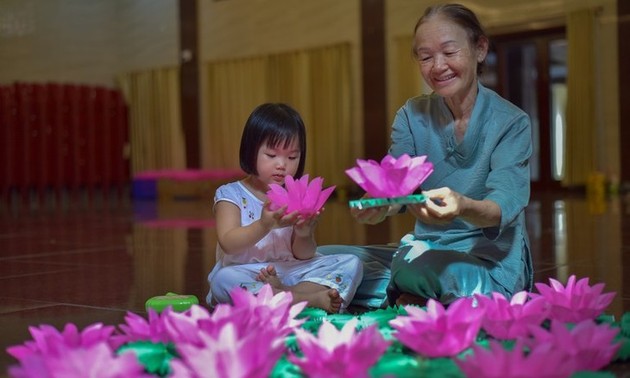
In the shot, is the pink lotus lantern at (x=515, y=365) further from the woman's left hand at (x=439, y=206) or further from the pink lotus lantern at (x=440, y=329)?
the woman's left hand at (x=439, y=206)

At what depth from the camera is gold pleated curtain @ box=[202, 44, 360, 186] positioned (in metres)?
12.6

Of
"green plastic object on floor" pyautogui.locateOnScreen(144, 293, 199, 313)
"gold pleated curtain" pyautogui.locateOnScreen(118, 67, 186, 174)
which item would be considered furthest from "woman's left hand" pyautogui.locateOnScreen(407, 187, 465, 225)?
"gold pleated curtain" pyautogui.locateOnScreen(118, 67, 186, 174)

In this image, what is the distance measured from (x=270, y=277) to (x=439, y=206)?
2.26ft

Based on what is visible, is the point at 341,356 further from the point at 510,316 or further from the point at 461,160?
the point at 461,160

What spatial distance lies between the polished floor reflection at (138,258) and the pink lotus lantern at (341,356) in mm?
667

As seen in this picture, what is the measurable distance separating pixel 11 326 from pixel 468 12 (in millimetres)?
1460

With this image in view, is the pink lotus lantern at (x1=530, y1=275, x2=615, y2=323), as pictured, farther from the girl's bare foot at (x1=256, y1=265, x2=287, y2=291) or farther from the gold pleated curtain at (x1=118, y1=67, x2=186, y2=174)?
the gold pleated curtain at (x1=118, y1=67, x2=186, y2=174)

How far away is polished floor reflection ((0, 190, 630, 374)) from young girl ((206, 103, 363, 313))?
36 cm

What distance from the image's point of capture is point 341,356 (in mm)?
1393

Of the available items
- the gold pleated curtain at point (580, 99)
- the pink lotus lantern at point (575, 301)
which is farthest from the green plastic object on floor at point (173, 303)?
the gold pleated curtain at point (580, 99)

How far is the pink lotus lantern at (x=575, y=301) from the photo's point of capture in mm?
1883

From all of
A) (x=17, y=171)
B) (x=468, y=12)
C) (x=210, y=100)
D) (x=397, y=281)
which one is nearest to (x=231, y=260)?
(x=397, y=281)

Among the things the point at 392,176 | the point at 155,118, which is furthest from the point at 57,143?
the point at 392,176

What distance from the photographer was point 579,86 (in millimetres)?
10875
